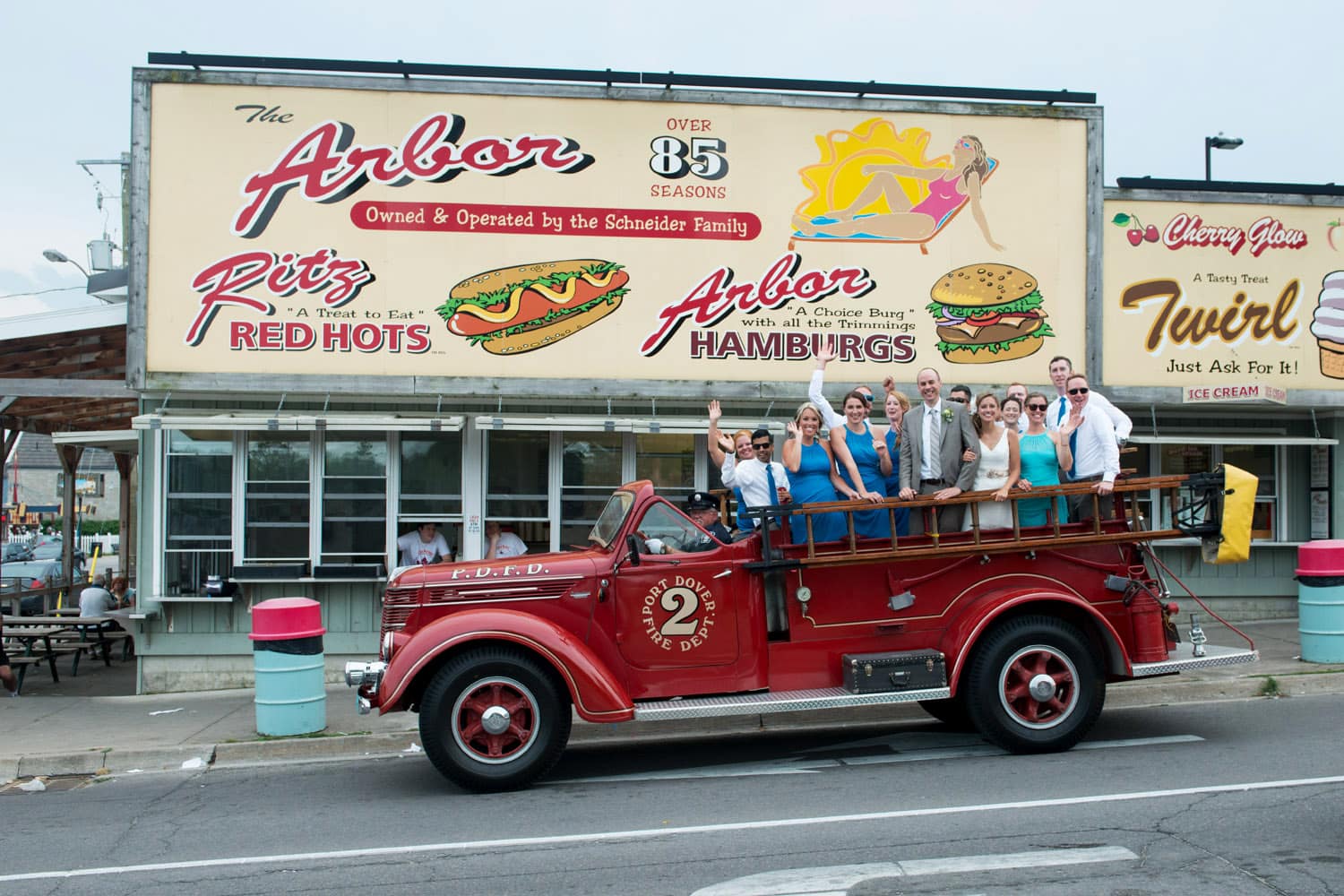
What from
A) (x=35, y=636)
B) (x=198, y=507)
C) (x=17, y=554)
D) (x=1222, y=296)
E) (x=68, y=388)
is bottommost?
(x=17, y=554)

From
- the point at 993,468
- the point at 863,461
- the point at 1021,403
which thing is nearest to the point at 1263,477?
the point at 1021,403

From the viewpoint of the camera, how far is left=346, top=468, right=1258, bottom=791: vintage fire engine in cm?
714

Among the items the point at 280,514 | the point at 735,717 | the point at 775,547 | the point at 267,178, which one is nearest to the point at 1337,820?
the point at 775,547

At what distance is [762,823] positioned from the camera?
618 centimetres

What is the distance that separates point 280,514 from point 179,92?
451 centimetres

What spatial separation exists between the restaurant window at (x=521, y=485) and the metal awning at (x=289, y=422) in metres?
0.83

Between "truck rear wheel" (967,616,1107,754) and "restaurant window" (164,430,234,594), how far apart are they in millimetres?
8091

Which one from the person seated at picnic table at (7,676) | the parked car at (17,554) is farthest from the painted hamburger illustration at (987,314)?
the parked car at (17,554)

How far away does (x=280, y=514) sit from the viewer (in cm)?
1190

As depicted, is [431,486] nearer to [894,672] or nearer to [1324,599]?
[894,672]

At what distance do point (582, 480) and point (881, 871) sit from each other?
24.4ft

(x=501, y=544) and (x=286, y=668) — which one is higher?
(x=501, y=544)

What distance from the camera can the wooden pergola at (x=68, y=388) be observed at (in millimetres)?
11133

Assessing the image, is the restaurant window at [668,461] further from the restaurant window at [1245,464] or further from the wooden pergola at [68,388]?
the restaurant window at [1245,464]
